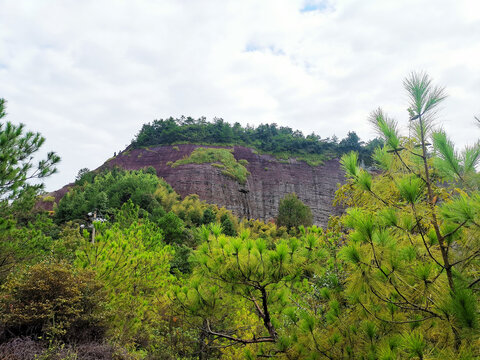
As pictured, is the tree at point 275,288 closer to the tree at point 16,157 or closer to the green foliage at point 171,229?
the tree at point 16,157

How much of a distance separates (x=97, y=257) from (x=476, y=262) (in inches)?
302

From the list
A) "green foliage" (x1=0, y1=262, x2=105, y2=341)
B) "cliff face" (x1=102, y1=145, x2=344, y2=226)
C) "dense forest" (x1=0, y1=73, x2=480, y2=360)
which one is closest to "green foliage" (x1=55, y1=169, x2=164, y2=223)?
"cliff face" (x1=102, y1=145, x2=344, y2=226)

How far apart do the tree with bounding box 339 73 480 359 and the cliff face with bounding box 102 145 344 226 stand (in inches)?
1243

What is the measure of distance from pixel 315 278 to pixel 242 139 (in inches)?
1810

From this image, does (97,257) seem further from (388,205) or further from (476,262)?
(476,262)

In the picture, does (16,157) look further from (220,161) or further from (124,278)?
(220,161)

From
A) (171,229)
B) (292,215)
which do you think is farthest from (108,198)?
(292,215)

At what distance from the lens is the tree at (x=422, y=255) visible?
2109 mm

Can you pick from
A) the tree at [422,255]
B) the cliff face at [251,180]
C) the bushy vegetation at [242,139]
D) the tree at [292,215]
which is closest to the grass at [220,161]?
the cliff face at [251,180]

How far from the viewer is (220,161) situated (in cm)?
4012

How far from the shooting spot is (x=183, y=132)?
47562mm

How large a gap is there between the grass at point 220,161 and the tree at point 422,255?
1388 inches

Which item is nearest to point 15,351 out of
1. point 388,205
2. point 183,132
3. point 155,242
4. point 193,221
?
point 155,242

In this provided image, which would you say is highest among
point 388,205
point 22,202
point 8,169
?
point 8,169
